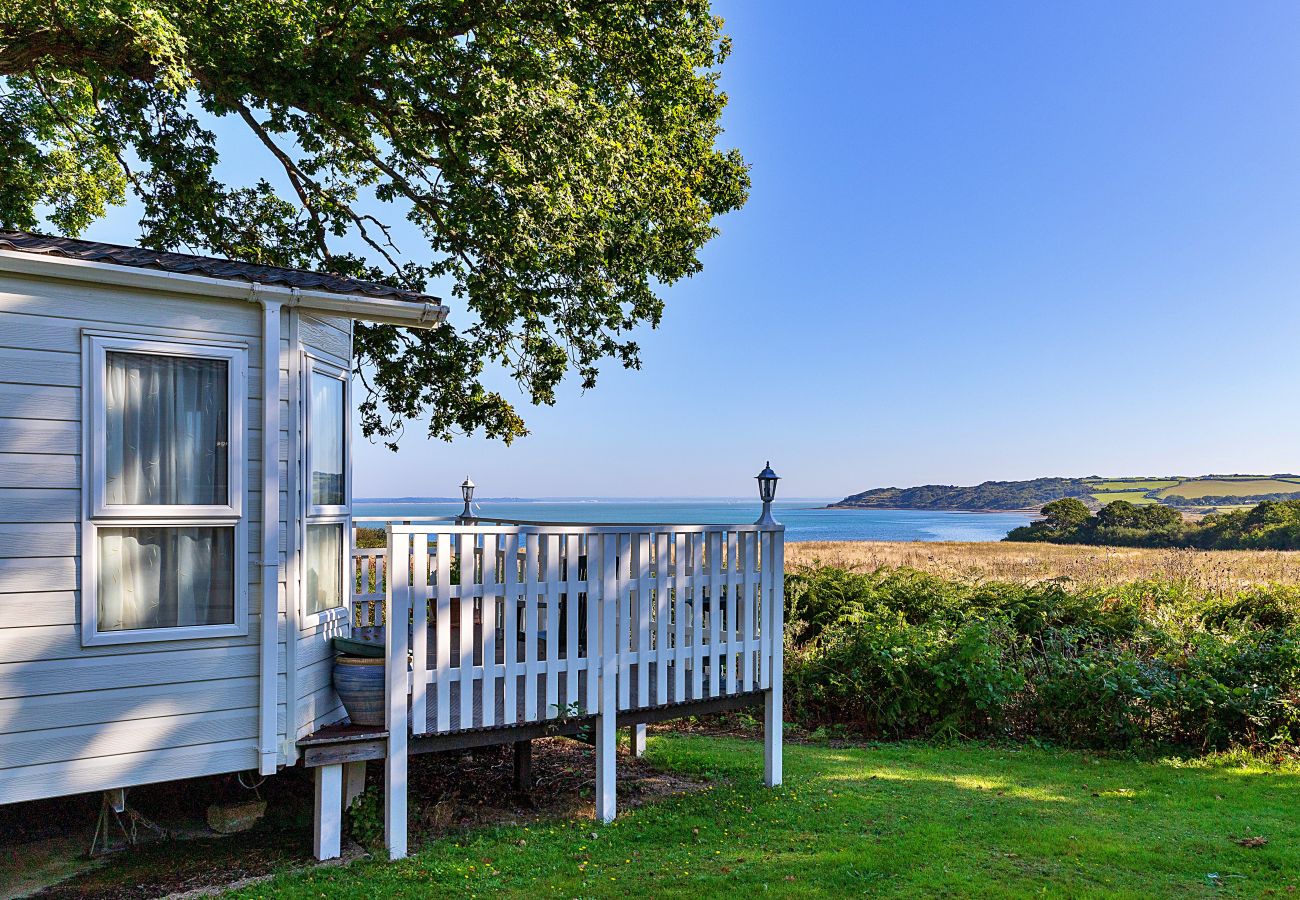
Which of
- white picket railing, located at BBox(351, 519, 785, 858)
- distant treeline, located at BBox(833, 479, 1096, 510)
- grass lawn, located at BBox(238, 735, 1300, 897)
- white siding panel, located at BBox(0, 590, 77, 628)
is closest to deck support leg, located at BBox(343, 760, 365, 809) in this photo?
white picket railing, located at BBox(351, 519, 785, 858)

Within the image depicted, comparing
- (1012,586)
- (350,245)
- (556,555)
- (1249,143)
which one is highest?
(1249,143)

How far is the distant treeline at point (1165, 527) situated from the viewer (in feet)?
93.8

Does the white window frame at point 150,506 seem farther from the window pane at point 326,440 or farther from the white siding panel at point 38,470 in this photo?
the window pane at point 326,440

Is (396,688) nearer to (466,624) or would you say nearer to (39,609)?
(466,624)

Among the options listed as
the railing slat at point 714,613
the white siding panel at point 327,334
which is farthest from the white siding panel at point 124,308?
the railing slat at point 714,613

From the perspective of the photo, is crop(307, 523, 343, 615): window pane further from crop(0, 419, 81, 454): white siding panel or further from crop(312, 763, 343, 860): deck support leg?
crop(0, 419, 81, 454): white siding panel

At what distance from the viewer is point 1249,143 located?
15.8 metres

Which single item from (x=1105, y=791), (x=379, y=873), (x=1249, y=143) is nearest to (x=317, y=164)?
(x=379, y=873)

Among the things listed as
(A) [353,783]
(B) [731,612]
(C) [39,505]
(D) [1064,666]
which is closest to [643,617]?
(B) [731,612]

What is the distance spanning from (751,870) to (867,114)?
2048cm

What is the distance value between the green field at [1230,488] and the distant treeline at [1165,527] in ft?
28.3

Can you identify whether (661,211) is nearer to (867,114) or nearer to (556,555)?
(556,555)

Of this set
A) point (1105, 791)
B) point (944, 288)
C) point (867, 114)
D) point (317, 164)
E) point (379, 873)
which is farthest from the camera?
point (944, 288)

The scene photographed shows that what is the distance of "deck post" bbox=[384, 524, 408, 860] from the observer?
4309mm
